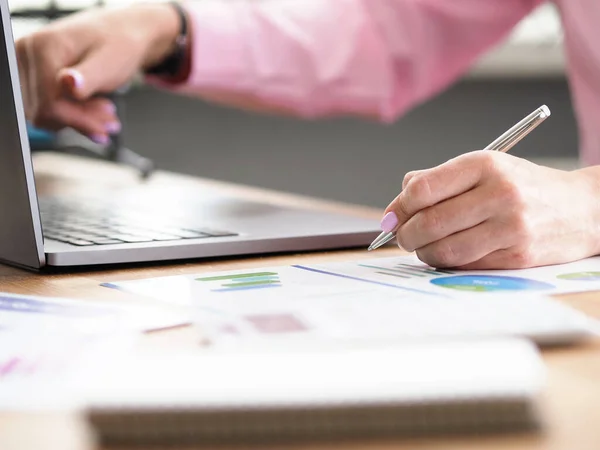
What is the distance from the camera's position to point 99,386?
9.9 inches

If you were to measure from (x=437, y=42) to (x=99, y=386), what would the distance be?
3.64 ft

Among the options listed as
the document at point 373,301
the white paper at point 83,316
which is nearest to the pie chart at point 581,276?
the document at point 373,301

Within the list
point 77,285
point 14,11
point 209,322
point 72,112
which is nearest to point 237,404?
point 209,322

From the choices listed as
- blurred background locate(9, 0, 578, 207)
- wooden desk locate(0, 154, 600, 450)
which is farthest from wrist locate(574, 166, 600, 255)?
blurred background locate(9, 0, 578, 207)

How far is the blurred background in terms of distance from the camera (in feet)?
8.90

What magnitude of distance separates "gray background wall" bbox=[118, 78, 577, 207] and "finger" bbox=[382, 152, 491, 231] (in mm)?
2199

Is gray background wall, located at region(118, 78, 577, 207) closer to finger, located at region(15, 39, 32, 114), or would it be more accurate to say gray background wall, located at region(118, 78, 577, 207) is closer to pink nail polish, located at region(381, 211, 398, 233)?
finger, located at region(15, 39, 32, 114)

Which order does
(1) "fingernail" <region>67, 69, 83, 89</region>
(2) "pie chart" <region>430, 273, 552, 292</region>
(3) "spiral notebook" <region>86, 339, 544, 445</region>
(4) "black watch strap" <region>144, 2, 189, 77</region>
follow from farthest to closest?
(4) "black watch strap" <region>144, 2, 189, 77</region>, (1) "fingernail" <region>67, 69, 83, 89</region>, (2) "pie chart" <region>430, 273, 552, 292</region>, (3) "spiral notebook" <region>86, 339, 544, 445</region>

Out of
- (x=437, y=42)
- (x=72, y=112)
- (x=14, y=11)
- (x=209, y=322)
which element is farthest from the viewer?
(x=14, y=11)

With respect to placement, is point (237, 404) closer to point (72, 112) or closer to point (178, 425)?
point (178, 425)

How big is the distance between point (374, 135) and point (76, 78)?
198 cm

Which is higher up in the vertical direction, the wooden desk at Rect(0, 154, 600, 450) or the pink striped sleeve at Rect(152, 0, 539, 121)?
the pink striped sleeve at Rect(152, 0, 539, 121)

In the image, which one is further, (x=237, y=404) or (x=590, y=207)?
(x=590, y=207)

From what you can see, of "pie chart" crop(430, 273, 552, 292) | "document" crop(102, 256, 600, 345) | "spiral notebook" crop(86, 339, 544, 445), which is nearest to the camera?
"spiral notebook" crop(86, 339, 544, 445)
